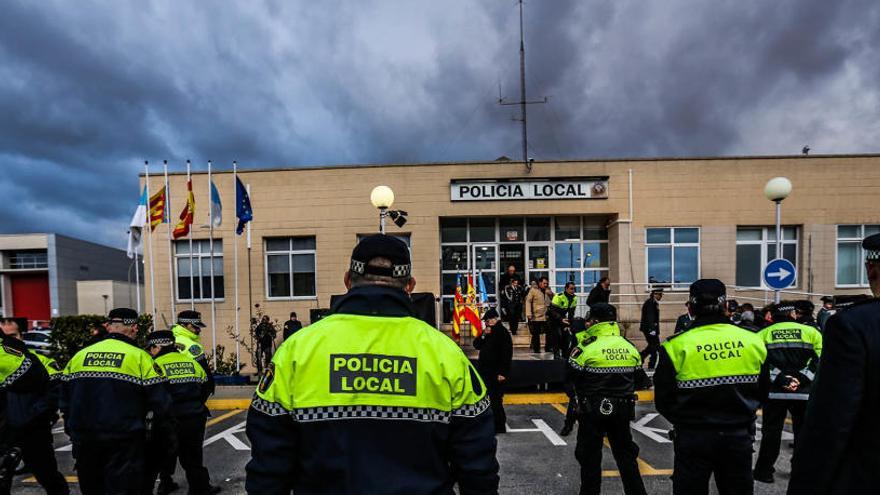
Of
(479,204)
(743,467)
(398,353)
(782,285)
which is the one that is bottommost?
(743,467)

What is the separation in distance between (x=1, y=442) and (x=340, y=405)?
211 inches

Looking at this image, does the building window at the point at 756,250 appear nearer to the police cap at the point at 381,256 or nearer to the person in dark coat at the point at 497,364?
the person in dark coat at the point at 497,364

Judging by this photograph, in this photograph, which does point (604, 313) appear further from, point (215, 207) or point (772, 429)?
point (215, 207)

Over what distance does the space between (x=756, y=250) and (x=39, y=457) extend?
1854 cm

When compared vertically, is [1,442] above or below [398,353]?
below

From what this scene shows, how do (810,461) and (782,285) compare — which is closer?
(810,461)

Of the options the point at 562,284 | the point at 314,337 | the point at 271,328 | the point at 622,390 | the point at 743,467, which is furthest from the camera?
the point at 562,284

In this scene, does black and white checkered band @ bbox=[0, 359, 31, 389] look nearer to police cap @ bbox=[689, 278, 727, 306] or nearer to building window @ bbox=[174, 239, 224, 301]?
police cap @ bbox=[689, 278, 727, 306]

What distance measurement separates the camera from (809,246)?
14.3 m

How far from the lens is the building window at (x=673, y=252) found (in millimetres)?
14422

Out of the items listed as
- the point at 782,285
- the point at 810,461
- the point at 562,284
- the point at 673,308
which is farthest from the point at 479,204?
the point at 810,461

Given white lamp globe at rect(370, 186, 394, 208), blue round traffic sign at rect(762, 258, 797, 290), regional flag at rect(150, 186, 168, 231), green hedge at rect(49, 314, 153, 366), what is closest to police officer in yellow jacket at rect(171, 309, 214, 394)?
white lamp globe at rect(370, 186, 394, 208)

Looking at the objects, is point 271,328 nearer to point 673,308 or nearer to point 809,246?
point 673,308

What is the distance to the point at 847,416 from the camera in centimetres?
164
